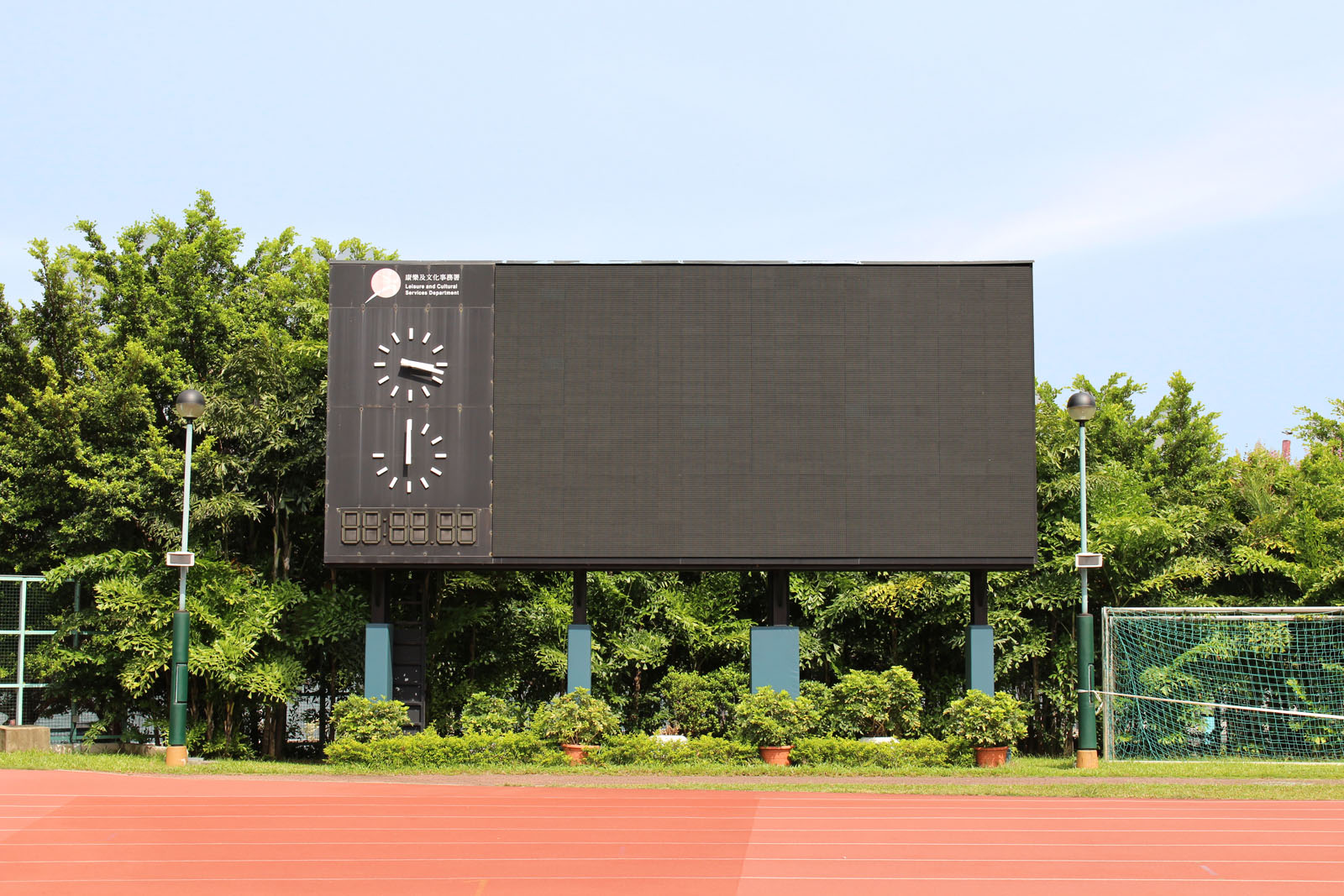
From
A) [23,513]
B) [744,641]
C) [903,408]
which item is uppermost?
[903,408]

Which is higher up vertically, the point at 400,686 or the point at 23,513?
the point at 23,513

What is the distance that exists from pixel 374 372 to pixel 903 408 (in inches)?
332

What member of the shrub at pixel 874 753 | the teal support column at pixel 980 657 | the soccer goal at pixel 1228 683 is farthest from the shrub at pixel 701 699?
the soccer goal at pixel 1228 683

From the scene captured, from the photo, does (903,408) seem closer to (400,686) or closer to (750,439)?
(750,439)

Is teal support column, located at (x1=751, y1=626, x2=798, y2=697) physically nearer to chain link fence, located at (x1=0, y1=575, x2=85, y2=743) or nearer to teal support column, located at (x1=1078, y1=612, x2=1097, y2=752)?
teal support column, located at (x1=1078, y1=612, x2=1097, y2=752)

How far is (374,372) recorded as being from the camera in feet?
65.1

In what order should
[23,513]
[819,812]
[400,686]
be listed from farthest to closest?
[23,513] < [400,686] < [819,812]

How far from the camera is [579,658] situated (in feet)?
66.8

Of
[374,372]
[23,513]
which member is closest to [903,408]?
[374,372]

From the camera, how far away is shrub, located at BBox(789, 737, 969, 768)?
19.2 meters

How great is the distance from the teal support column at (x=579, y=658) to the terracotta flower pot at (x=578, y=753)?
110cm

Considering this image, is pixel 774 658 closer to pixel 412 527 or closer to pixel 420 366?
pixel 412 527

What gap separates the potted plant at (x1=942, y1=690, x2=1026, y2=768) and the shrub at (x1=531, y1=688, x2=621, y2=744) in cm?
552

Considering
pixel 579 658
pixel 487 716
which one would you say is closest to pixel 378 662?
Answer: pixel 487 716
